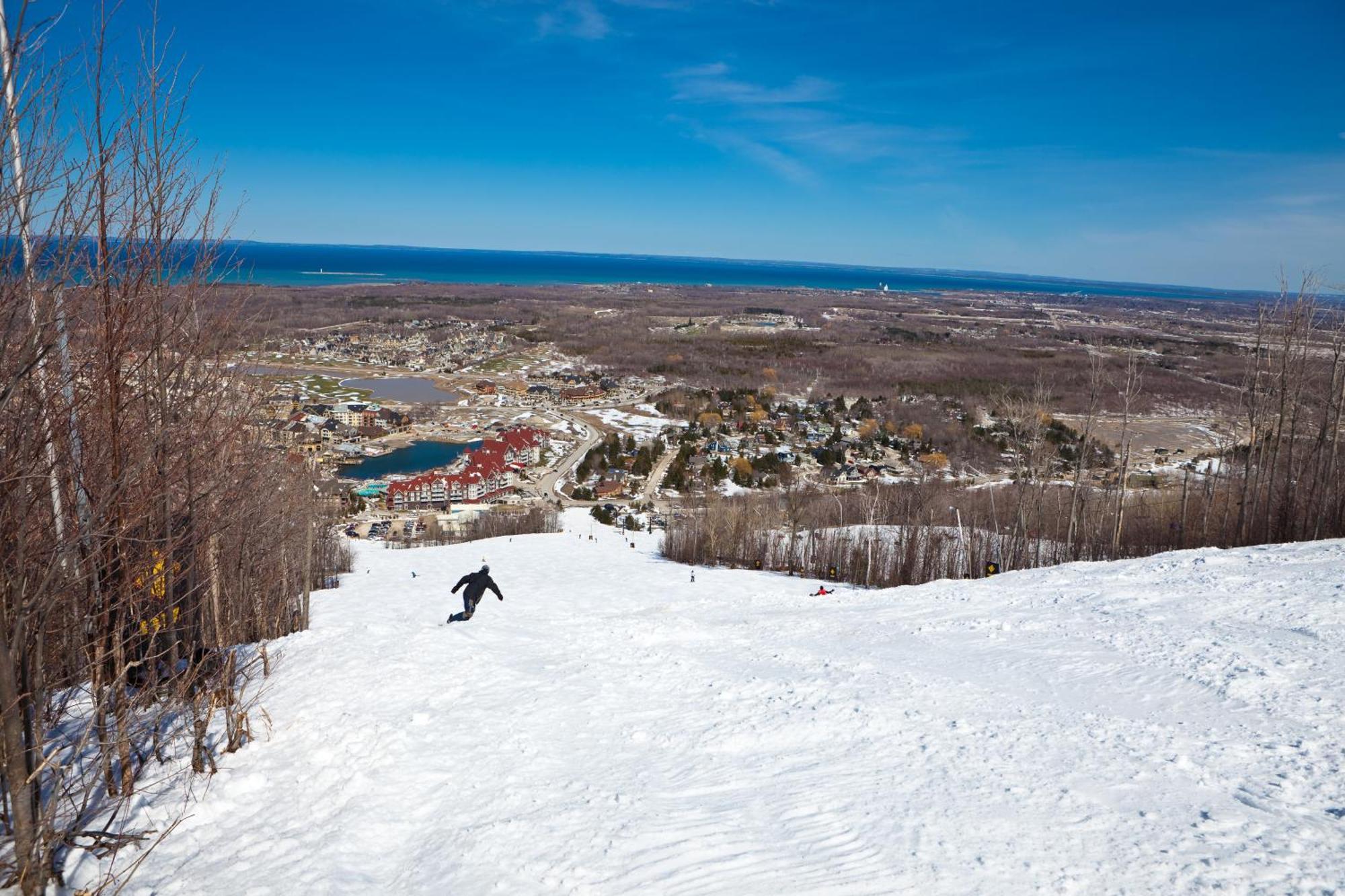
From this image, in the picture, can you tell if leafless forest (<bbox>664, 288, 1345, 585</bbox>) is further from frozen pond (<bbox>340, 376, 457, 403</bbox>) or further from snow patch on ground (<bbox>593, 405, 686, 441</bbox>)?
frozen pond (<bbox>340, 376, 457, 403</bbox>)

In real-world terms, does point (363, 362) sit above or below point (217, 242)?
below

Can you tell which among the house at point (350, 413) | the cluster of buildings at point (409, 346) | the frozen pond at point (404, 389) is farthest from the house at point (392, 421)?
the cluster of buildings at point (409, 346)

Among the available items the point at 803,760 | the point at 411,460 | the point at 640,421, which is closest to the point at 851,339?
the point at 640,421

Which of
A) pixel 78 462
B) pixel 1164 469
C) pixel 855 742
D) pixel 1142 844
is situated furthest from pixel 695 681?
pixel 1164 469

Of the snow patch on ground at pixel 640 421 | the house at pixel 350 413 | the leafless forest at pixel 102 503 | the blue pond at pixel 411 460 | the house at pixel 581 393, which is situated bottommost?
the blue pond at pixel 411 460

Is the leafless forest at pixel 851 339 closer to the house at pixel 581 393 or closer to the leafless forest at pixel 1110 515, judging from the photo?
the house at pixel 581 393

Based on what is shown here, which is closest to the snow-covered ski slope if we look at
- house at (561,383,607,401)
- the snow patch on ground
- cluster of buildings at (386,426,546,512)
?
cluster of buildings at (386,426,546,512)

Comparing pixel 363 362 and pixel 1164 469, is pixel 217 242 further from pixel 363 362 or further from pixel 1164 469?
pixel 363 362
